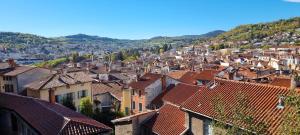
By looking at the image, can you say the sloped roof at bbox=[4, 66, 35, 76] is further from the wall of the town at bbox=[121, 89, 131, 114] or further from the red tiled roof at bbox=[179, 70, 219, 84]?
the red tiled roof at bbox=[179, 70, 219, 84]

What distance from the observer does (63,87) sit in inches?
1773

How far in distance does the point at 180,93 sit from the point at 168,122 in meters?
13.4

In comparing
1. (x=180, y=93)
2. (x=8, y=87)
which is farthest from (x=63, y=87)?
(x=180, y=93)

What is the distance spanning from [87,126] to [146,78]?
28337 mm

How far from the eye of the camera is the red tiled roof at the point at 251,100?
60.1 ft

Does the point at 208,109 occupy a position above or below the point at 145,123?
above

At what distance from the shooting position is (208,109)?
74.5ft

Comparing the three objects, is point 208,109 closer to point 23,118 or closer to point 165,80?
point 23,118

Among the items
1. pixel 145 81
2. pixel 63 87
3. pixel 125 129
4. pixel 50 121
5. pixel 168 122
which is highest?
pixel 50 121

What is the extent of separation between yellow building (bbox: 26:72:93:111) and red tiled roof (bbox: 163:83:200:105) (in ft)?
40.0

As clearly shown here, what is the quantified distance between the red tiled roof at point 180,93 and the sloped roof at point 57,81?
41.5 feet

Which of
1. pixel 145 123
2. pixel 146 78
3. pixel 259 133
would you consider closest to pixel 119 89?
pixel 146 78

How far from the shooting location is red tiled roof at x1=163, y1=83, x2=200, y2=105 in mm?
40322

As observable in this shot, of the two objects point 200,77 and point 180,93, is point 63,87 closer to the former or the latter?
point 180,93
